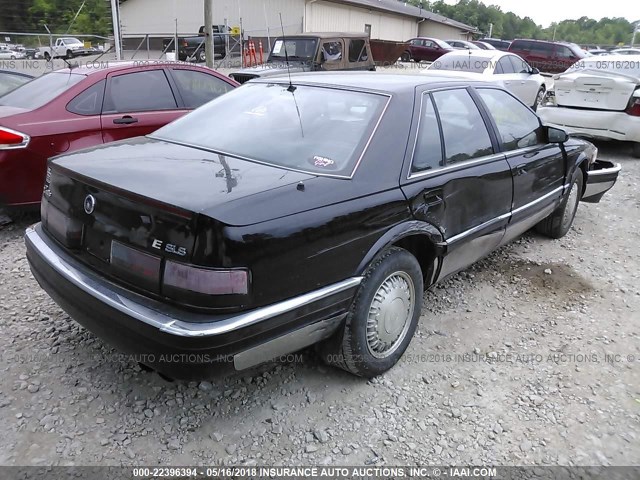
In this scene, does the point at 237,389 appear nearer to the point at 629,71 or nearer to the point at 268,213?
the point at 268,213

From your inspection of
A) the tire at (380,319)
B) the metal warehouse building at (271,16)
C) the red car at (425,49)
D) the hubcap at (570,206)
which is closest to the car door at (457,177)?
the tire at (380,319)

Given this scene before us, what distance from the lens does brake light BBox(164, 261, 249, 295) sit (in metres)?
2.12

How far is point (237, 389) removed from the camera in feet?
9.23

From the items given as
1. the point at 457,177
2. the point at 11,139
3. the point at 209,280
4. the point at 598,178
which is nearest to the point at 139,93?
the point at 11,139

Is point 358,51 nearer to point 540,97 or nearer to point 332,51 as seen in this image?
point 332,51

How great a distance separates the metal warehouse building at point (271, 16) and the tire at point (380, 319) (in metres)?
24.4

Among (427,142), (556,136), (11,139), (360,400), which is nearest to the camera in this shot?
(360,400)

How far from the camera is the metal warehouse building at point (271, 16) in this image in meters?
28.3

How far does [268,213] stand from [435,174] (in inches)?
49.3

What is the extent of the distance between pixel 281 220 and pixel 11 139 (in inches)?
131

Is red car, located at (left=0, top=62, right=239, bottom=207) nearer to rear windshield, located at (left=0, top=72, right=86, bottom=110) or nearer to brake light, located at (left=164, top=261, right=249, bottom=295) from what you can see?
rear windshield, located at (left=0, top=72, right=86, bottom=110)

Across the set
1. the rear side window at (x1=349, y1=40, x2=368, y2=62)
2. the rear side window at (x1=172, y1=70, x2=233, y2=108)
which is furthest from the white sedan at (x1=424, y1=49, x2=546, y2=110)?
the rear side window at (x1=172, y1=70, x2=233, y2=108)

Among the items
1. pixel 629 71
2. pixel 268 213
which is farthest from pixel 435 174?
pixel 629 71

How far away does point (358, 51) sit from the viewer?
13.3 meters
